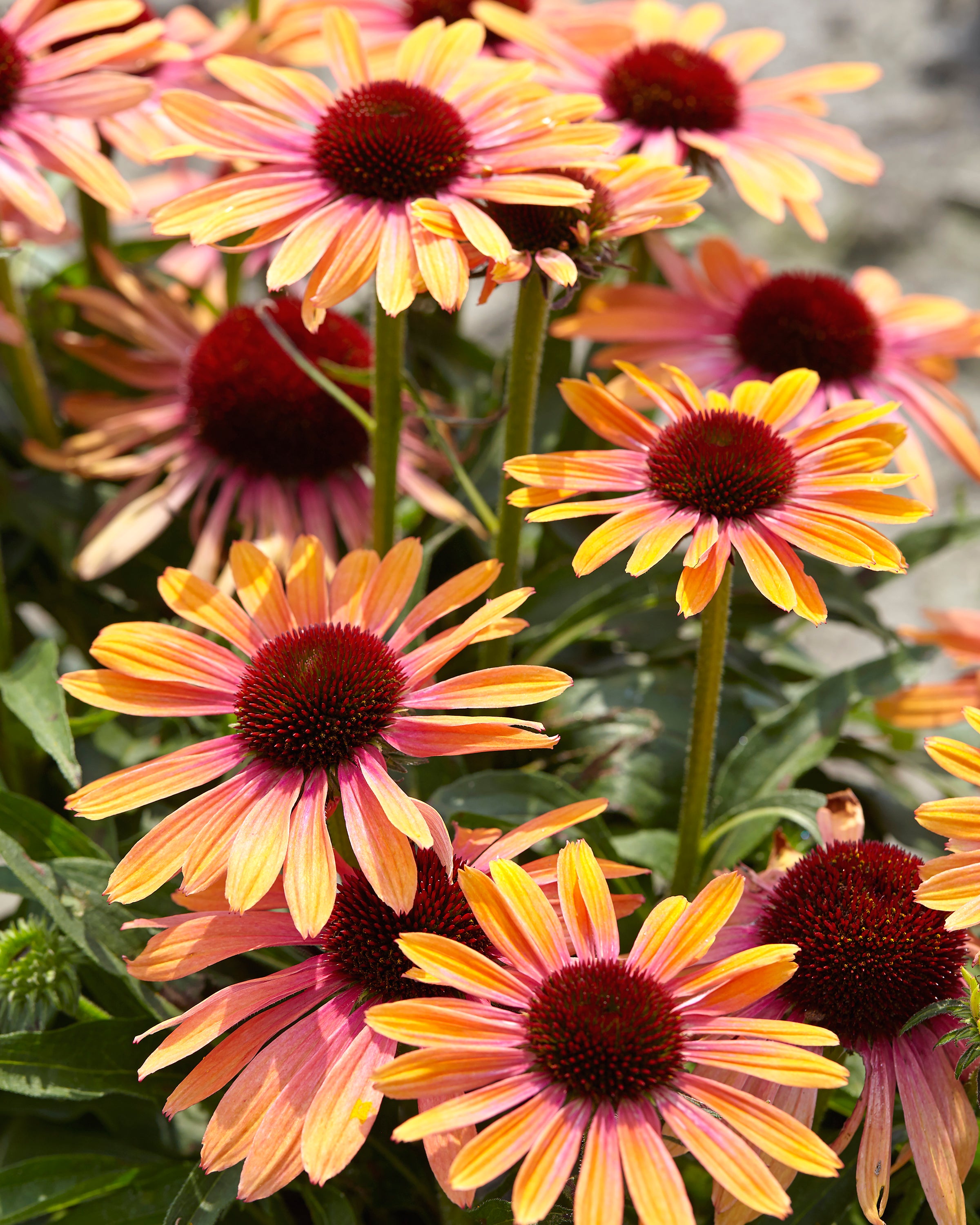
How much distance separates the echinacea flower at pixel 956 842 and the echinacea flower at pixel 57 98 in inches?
27.1

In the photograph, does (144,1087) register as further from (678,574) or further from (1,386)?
(1,386)

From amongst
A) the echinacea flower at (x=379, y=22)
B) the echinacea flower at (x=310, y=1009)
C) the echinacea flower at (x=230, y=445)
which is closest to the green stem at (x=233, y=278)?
the echinacea flower at (x=230, y=445)

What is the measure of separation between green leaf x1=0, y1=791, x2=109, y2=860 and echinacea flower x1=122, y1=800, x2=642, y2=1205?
22cm

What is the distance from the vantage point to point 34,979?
777 millimetres

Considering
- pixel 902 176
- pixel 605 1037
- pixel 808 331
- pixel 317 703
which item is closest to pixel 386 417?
pixel 317 703

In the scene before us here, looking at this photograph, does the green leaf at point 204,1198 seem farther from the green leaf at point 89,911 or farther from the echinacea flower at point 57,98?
the echinacea flower at point 57,98

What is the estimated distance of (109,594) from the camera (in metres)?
1.36

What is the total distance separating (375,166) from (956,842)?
0.57 meters

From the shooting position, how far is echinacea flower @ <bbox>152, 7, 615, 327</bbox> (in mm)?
773

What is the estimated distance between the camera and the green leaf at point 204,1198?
691 millimetres

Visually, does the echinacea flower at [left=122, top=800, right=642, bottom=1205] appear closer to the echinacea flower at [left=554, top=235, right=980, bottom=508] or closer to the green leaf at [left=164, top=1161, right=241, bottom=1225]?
the green leaf at [left=164, top=1161, right=241, bottom=1225]

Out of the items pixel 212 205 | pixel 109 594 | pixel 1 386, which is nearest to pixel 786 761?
pixel 212 205

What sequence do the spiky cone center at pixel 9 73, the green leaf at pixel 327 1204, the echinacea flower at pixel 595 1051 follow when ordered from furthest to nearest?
1. the spiky cone center at pixel 9 73
2. the green leaf at pixel 327 1204
3. the echinacea flower at pixel 595 1051

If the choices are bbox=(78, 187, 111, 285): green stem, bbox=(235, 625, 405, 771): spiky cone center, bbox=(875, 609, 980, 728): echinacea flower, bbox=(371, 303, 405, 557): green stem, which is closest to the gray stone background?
bbox=(875, 609, 980, 728): echinacea flower
